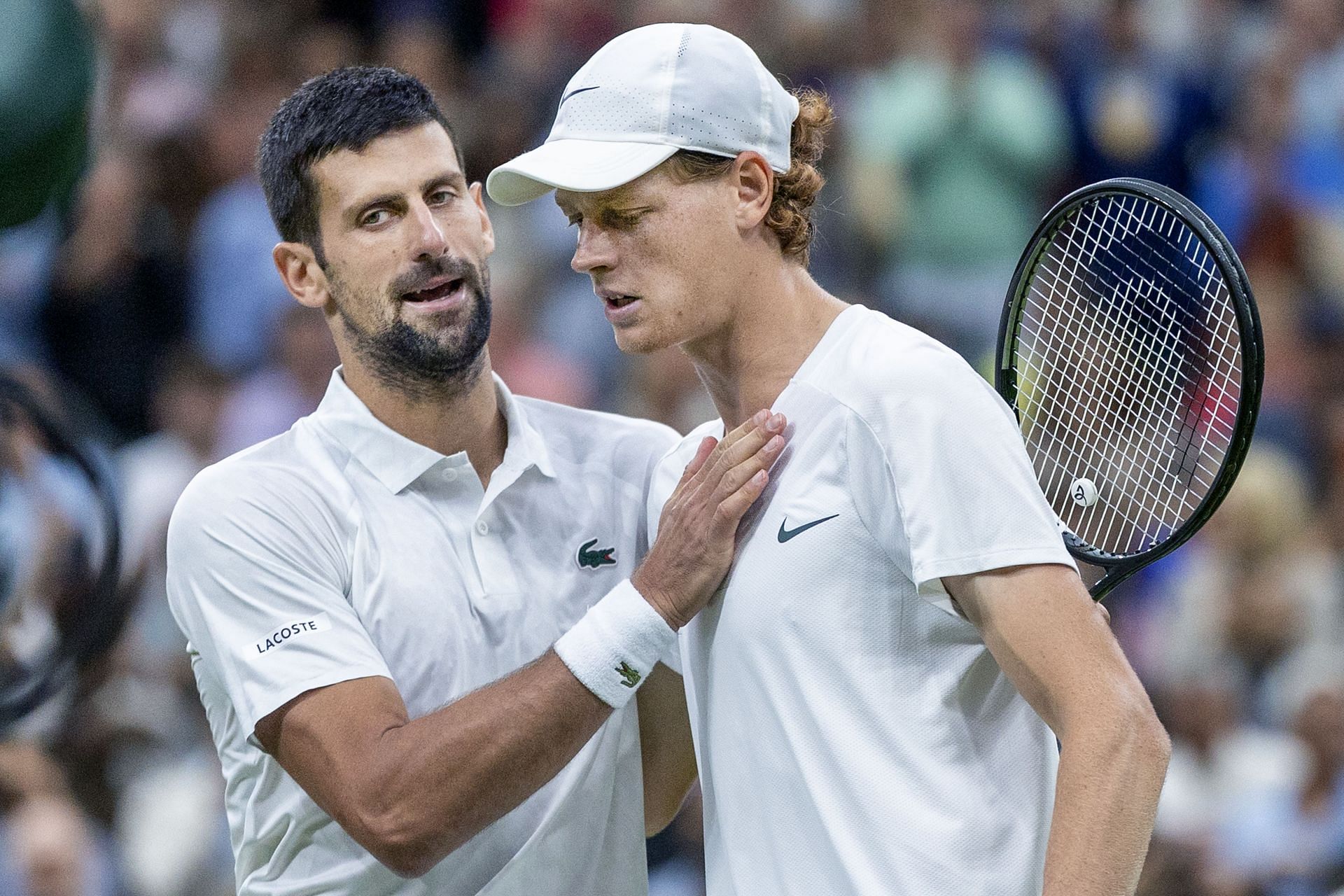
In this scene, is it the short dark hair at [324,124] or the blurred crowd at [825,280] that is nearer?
the short dark hair at [324,124]

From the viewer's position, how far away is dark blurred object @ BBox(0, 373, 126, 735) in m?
4.06

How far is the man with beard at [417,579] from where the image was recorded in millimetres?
2838

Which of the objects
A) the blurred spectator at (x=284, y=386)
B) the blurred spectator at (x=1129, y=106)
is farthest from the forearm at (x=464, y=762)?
the blurred spectator at (x=1129, y=106)

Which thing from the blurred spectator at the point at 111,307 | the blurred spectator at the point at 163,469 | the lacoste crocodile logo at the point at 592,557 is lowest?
the blurred spectator at the point at 163,469

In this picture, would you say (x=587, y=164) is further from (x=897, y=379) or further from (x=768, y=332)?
(x=897, y=379)

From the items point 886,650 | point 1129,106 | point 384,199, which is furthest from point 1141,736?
point 1129,106

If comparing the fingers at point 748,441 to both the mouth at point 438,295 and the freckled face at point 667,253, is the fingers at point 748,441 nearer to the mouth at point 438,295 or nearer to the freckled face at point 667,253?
the freckled face at point 667,253

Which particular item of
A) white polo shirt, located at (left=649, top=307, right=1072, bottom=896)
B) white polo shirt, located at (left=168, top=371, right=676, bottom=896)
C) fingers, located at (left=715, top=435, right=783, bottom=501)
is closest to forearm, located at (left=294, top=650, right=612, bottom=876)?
white polo shirt, located at (left=168, top=371, right=676, bottom=896)

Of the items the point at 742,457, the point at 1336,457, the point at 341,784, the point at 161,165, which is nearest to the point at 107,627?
the point at 341,784

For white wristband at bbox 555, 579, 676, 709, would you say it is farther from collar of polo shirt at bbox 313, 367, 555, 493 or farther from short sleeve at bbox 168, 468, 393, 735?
collar of polo shirt at bbox 313, 367, 555, 493

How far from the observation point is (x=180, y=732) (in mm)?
6152

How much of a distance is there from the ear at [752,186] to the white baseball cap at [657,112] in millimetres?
17

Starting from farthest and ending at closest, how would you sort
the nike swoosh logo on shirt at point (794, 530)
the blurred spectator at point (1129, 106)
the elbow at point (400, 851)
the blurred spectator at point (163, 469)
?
the blurred spectator at point (1129, 106)
the blurred spectator at point (163, 469)
the elbow at point (400, 851)
the nike swoosh logo on shirt at point (794, 530)

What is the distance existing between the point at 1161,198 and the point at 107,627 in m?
2.69
